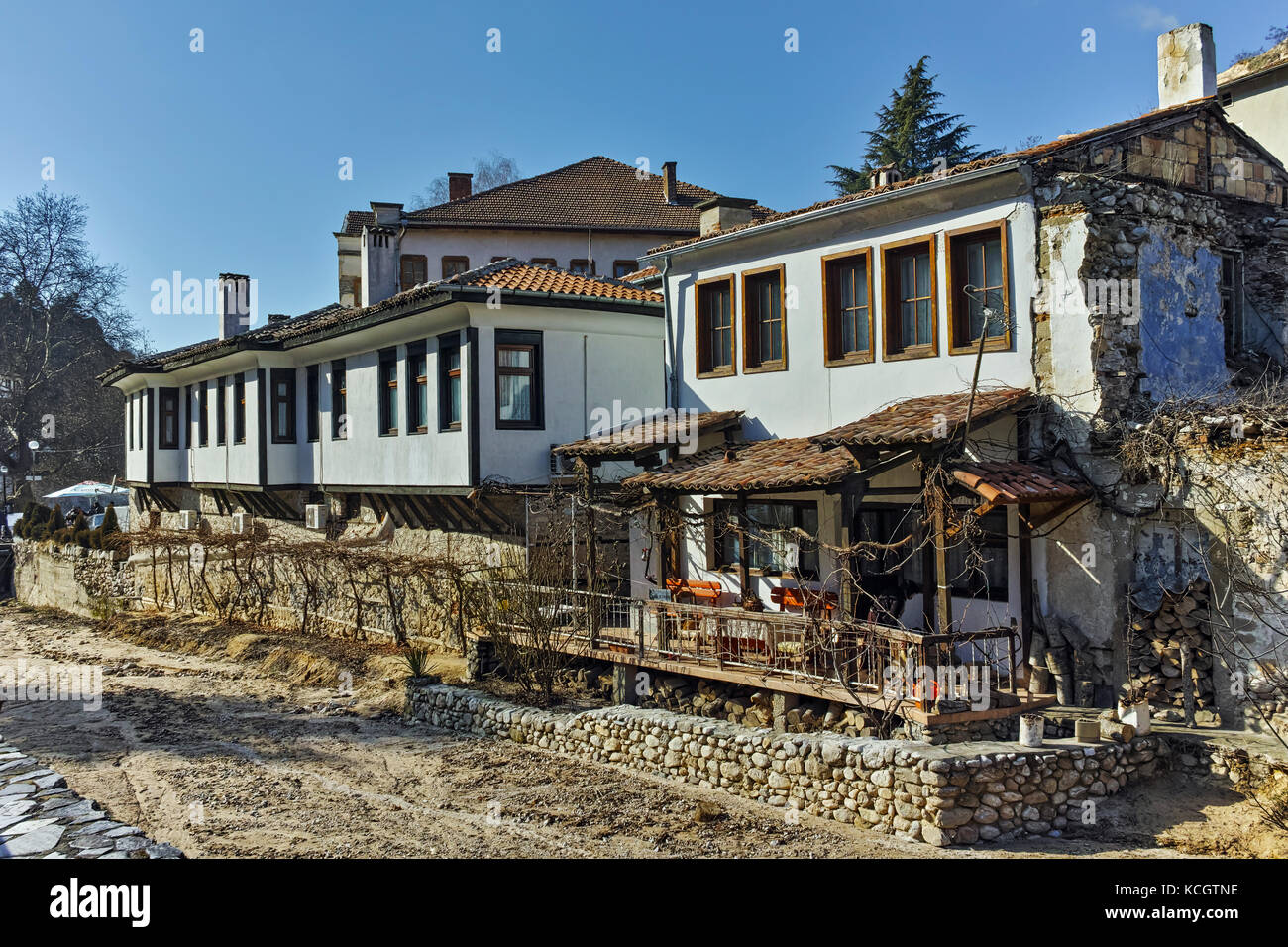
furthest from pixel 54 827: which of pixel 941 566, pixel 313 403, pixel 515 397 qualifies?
pixel 313 403

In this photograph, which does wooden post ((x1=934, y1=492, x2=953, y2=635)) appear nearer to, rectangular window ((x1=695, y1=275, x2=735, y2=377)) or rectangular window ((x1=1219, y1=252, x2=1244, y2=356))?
rectangular window ((x1=1219, y1=252, x2=1244, y2=356))

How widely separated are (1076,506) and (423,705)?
10174 mm

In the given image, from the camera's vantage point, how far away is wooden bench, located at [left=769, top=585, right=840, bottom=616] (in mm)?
12234

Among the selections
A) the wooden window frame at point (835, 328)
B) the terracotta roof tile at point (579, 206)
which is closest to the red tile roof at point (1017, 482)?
the wooden window frame at point (835, 328)

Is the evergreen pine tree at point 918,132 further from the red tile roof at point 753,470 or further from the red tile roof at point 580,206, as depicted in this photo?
the red tile roof at point 753,470

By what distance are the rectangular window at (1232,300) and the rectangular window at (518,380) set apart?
10.6 m

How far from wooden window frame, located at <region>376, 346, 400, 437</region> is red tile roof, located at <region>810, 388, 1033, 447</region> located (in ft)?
35.1

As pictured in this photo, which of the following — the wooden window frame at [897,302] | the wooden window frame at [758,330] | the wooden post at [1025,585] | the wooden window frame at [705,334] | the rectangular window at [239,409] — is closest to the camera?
the wooden post at [1025,585]

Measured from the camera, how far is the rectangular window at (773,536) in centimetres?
1464

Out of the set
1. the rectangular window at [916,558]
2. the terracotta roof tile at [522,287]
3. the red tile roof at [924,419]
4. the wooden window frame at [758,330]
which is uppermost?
the terracotta roof tile at [522,287]

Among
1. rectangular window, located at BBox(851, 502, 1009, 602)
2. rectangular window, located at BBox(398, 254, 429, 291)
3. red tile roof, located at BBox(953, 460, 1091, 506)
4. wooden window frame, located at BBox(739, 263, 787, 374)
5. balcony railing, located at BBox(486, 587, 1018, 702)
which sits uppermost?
rectangular window, located at BBox(398, 254, 429, 291)

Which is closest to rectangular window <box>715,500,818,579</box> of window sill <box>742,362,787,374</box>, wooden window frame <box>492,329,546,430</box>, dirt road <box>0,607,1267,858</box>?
window sill <box>742,362,787,374</box>
